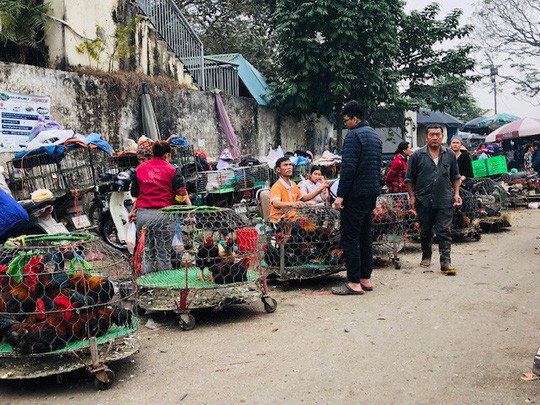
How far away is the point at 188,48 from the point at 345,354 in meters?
→ 13.7

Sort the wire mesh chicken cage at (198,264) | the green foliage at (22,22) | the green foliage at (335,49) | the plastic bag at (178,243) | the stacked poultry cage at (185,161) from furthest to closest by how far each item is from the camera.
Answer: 1. the green foliage at (335,49)
2. the green foliage at (22,22)
3. the stacked poultry cage at (185,161)
4. the plastic bag at (178,243)
5. the wire mesh chicken cage at (198,264)

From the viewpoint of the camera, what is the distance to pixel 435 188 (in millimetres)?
8289

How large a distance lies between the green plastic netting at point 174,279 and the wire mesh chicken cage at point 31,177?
3237 millimetres

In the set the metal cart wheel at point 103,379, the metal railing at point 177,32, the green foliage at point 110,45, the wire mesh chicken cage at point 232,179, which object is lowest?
the metal cart wheel at point 103,379

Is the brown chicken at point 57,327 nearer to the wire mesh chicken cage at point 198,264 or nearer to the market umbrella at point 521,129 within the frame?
the wire mesh chicken cage at point 198,264

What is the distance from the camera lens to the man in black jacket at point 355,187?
7.02 m

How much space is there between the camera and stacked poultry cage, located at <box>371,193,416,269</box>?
912 cm

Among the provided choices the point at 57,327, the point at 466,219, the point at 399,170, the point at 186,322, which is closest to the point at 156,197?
the point at 186,322

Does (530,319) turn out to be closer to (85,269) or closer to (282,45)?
(85,269)

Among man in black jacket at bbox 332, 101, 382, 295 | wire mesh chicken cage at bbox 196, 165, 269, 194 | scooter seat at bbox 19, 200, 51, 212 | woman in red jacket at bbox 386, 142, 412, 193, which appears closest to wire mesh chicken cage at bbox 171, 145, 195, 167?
wire mesh chicken cage at bbox 196, 165, 269, 194

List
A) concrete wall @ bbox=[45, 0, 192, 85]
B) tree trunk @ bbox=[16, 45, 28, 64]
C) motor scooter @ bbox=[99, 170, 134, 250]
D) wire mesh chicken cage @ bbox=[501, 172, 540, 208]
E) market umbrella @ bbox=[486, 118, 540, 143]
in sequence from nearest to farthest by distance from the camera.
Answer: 1. motor scooter @ bbox=[99, 170, 134, 250]
2. tree trunk @ bbox=[16, 45, 28, 64]
3. concrete wall @ bbox=[45, 0, 192, 85]
4. wire mesh chicken cage @ bbox=[501, 172, 540, 208]
5. market umbrella @ bbox=[486, 118, 540, 143]

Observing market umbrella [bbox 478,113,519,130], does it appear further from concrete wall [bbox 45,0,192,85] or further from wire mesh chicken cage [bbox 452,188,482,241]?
wire mesh chicken cage [bbox 452,188,482,241]

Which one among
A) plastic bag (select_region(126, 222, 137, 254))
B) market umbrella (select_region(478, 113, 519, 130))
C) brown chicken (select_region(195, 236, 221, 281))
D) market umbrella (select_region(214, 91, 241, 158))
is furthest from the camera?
market umbrella (select_region(478, 113, 519, 130))

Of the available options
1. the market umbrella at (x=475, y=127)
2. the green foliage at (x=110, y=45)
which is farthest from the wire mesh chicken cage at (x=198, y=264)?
the market umbrella at (x=475, y=127)
